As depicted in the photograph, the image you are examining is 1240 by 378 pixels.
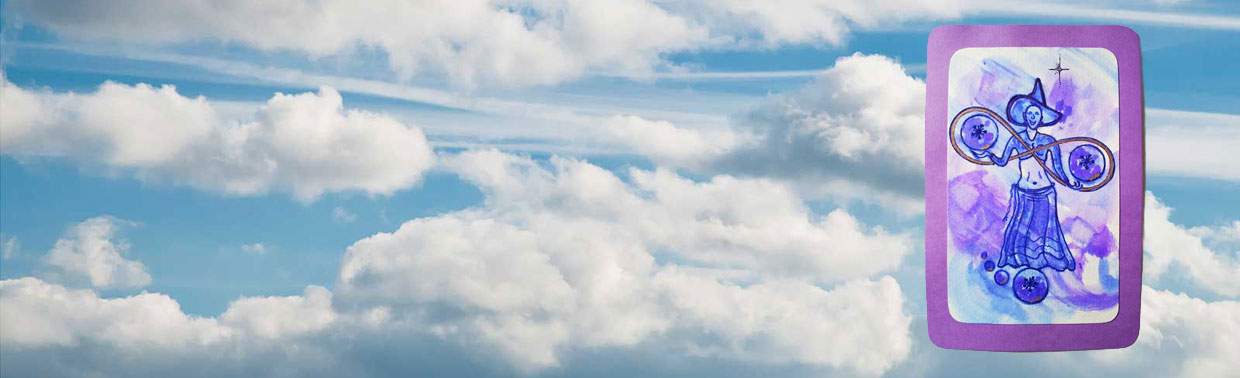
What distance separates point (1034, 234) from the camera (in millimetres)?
19438

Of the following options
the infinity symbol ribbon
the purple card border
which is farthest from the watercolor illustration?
the purple card border

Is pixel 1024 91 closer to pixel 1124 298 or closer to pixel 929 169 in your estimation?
pixel 929 169

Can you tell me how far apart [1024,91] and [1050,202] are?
1717mm

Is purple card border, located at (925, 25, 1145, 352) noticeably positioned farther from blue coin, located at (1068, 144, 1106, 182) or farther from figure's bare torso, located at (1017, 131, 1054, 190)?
figure's bare torso, located at (1017, 131, 1054, 190)

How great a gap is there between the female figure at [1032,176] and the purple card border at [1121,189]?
742 mm

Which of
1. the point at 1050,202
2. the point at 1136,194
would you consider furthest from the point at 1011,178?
the point at 1136,194

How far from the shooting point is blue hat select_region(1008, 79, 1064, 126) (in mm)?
19312

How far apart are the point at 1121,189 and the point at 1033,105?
184 centimetres

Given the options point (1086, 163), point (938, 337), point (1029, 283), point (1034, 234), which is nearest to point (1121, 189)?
point (1086, 163)

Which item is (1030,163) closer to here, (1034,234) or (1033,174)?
(1033,174)

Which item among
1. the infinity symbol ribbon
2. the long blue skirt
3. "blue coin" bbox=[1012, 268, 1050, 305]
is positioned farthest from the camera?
"blue coin" bbox=[1012, 268, 1050, 305]

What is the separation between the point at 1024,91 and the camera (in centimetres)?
1933

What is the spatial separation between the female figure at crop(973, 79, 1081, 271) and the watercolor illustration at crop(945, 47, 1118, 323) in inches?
0.6

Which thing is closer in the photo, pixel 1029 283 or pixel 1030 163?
pixel 1030 163
